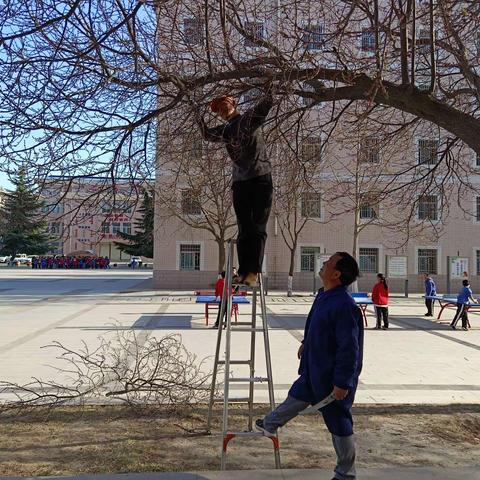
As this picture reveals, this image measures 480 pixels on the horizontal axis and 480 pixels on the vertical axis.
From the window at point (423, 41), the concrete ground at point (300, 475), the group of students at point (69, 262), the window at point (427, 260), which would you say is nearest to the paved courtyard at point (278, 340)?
the concrete ground at point (300, 475)

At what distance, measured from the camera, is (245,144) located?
437 cm

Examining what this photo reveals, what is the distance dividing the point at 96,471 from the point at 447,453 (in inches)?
128

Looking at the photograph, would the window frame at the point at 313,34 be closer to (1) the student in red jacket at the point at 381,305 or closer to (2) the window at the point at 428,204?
(2) the window at the point at 428,204

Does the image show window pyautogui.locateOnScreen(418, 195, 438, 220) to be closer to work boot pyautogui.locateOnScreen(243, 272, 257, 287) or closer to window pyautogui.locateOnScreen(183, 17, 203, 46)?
window pyautogui.locateOnScreen(183, 17, 203, 46)

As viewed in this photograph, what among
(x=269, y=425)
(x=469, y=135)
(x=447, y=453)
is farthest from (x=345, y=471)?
(x=469, y=135)

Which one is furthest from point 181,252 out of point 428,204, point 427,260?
point 428,204

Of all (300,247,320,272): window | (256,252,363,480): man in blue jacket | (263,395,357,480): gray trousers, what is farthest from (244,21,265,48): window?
(300,247,320,272): window

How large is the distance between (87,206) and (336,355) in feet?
12.6

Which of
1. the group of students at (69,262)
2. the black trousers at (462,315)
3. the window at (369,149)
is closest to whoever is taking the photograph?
the window at (369,149)

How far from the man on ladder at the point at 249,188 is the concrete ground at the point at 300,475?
4.84ft

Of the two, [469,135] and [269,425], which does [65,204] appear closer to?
[269,425]

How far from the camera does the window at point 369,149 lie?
Answer: 9117 mm

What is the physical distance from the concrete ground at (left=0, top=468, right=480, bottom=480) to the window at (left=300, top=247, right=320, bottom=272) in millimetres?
28969

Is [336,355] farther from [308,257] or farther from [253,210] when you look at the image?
[308,257]
